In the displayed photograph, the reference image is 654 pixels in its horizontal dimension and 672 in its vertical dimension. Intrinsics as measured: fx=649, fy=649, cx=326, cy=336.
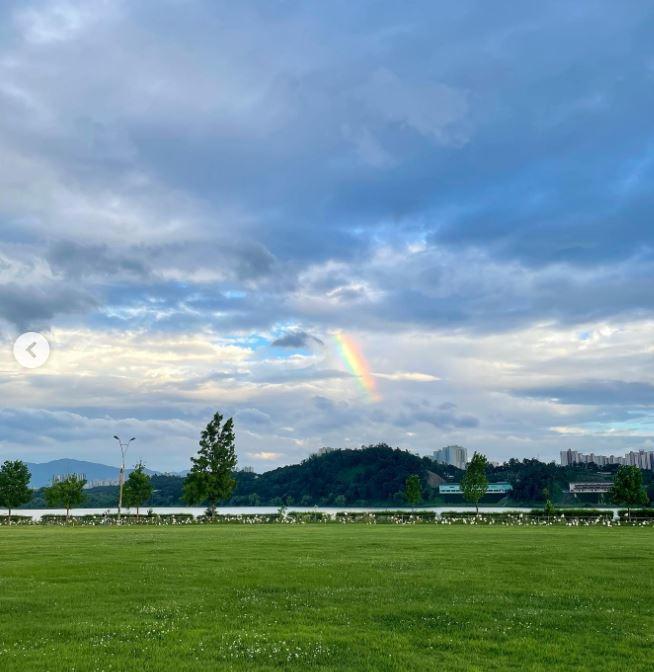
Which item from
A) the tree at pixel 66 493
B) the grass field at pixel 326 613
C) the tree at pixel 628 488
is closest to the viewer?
the grass field at pixel 326 613

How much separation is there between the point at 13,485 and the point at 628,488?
83.0 meters

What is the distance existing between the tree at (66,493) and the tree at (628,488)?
245ft

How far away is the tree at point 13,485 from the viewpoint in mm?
89188

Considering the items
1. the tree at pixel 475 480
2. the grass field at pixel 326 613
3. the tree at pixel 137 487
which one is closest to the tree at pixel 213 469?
the tree at pixel 137 487

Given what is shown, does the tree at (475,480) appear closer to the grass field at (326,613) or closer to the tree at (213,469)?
the tree at (213,469)

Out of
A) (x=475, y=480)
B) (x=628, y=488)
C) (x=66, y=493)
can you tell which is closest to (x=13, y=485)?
(x=66, y=493)

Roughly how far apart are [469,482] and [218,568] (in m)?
76.2

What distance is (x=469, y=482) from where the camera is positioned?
9588 cm

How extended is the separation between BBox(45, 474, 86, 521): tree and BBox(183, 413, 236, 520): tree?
1686cm

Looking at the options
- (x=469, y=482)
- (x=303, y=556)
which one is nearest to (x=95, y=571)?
(x=303, y=556)

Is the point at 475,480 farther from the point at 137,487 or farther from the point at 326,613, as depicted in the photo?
the point at 326,613

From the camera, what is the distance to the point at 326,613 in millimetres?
16094

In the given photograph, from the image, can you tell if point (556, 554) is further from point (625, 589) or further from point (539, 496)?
point (539, 496)

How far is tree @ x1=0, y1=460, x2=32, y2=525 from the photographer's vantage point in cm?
8919
